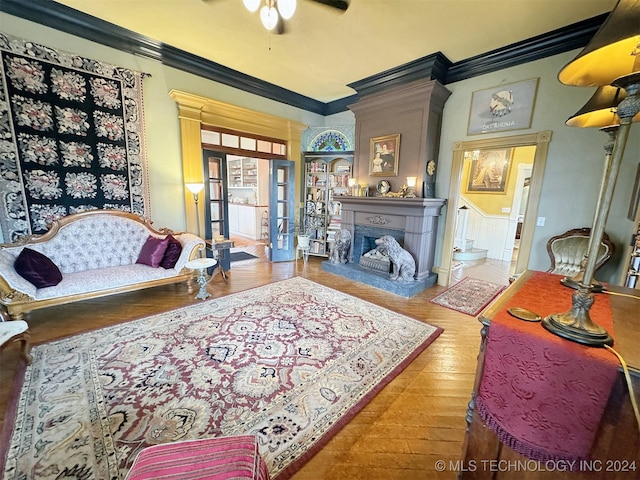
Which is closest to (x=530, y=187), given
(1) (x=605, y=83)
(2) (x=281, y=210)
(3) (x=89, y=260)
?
(1) (x=605, y=83)

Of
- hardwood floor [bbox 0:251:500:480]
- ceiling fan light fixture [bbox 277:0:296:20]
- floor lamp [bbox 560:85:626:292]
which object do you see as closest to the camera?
floor lamp [bbox 560:85:626:292]

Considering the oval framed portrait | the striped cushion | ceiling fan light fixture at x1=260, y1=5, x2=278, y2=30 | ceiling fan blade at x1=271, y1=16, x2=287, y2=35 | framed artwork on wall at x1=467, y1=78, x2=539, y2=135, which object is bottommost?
the striped cushion

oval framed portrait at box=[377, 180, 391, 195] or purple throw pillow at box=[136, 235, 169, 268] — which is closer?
purple throw pillow at box=[136, 235, 169, 268]

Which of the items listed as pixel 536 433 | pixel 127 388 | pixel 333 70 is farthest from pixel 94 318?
pixel 333 70

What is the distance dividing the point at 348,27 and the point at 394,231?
9.01 ft

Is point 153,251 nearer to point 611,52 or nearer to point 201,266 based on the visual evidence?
point 201,266

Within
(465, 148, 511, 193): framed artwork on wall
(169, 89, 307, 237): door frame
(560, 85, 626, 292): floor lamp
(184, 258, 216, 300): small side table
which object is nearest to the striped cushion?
(560, 85, 626, 292): floor lamp

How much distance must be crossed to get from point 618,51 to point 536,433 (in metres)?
1.38

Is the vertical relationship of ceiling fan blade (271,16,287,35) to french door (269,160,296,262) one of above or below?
above

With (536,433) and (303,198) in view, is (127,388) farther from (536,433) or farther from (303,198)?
(303,198)

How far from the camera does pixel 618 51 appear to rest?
90 centimetres

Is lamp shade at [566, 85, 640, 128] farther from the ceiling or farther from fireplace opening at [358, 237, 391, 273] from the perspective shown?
fireplace opening at [358, 237, 391, 273]

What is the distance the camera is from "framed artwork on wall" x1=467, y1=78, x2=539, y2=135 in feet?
10.4

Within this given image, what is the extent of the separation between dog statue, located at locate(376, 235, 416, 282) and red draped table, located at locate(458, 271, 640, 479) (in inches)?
102
